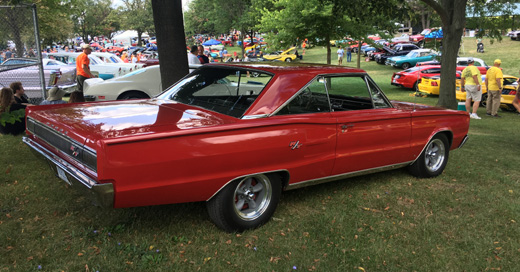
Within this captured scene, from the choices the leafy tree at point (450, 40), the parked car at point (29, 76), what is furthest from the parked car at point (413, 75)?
the parked car at point (29, 76)

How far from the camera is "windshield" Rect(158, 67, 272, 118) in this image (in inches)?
149

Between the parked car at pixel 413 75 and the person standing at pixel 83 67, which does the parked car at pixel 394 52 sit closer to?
the parked car at pixel 413 75

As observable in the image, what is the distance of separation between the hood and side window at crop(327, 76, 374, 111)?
147 centimetres

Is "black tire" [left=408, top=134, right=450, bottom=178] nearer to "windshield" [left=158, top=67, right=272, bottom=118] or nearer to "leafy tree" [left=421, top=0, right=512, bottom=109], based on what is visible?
Answer: "windshield" [left=158, top=67, right=272, bottom=118]

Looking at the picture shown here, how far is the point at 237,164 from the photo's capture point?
128 inches

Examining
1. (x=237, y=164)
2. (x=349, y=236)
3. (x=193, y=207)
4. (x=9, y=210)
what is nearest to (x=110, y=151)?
(x=237, y=164)

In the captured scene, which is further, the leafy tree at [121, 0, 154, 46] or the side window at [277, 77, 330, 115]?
the leafy tree at [121, 0, 154, 46]

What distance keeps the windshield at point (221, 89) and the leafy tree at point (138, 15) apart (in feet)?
184

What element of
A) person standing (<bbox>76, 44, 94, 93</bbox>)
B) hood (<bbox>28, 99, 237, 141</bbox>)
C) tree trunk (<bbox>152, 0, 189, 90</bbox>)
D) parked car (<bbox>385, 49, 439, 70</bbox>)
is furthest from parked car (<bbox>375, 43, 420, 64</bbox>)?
hood (<bbox>28, 99, 237, 141</bbox>)

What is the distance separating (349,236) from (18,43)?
25.1ft

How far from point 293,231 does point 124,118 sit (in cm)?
181

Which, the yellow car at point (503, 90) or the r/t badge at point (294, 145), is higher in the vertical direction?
the r/t badge at point (294, 145)

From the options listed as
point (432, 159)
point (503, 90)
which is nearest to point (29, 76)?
point (432, 159)

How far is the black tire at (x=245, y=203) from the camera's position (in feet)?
11.0
